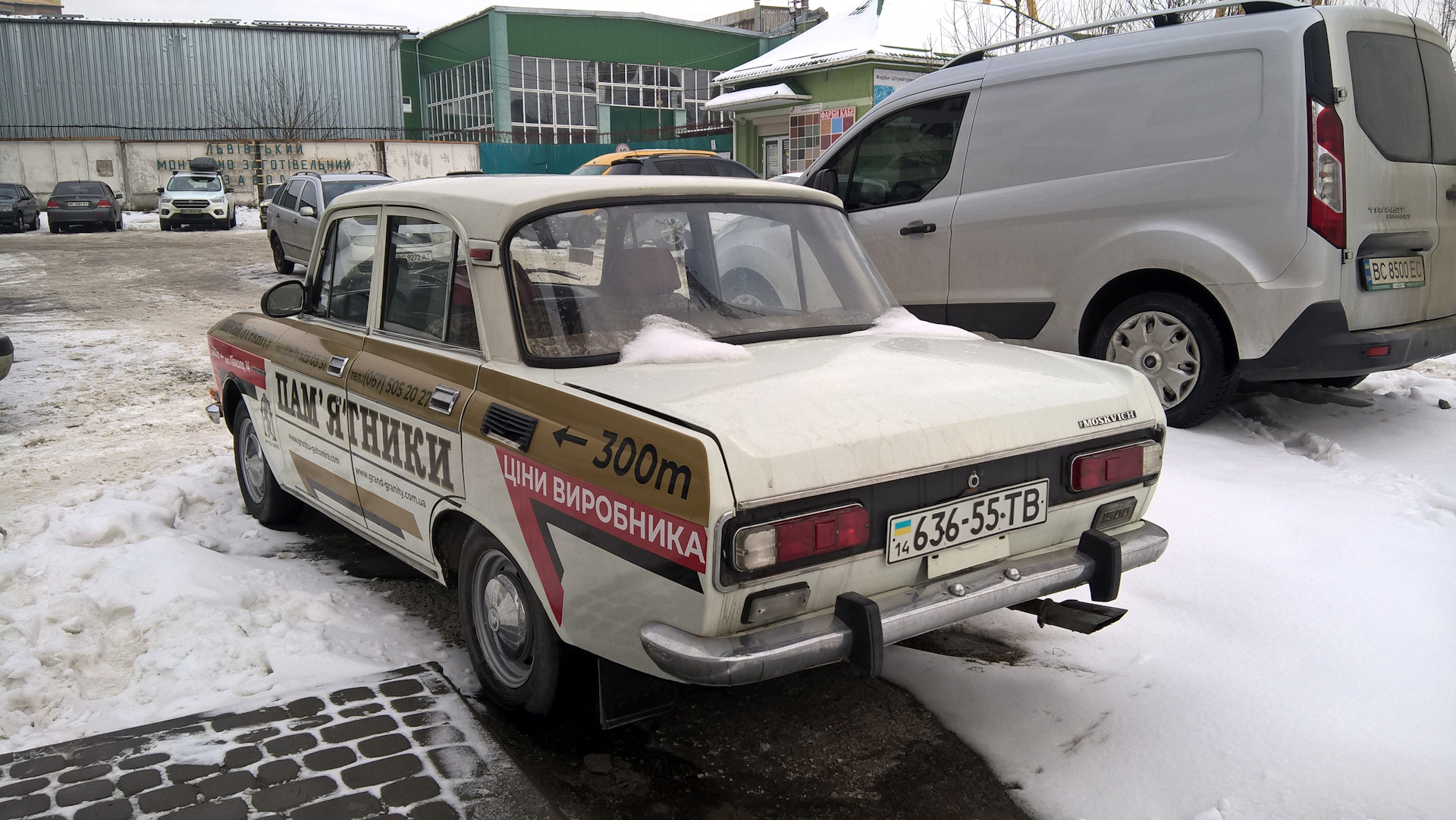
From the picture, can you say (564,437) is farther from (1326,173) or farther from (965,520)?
Result: (1326,173)

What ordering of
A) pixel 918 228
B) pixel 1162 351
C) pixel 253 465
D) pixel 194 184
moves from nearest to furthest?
pixel 253 465, pixel 1162 351, pixel 918 228, pixel 194 184

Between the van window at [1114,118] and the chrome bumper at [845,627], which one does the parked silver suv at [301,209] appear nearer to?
the van window at [1114,118]

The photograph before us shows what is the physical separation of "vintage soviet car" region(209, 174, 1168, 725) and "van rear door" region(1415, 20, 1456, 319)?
10.4 feet

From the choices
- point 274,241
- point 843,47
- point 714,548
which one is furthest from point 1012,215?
point 843,47

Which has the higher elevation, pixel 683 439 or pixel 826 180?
pixel 826 180

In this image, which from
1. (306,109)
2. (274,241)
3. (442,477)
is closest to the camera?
(442,477)

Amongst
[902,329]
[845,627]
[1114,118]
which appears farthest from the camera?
[1114,118]

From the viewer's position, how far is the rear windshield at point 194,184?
27906 mm

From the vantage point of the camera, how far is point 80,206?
27938 millimetres

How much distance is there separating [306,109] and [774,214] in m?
48.8

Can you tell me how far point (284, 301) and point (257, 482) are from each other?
1122 mm

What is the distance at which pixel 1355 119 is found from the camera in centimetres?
503

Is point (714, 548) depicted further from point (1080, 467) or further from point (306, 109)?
point (306, 109)

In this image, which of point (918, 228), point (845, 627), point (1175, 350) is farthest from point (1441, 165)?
point (845, 627)
